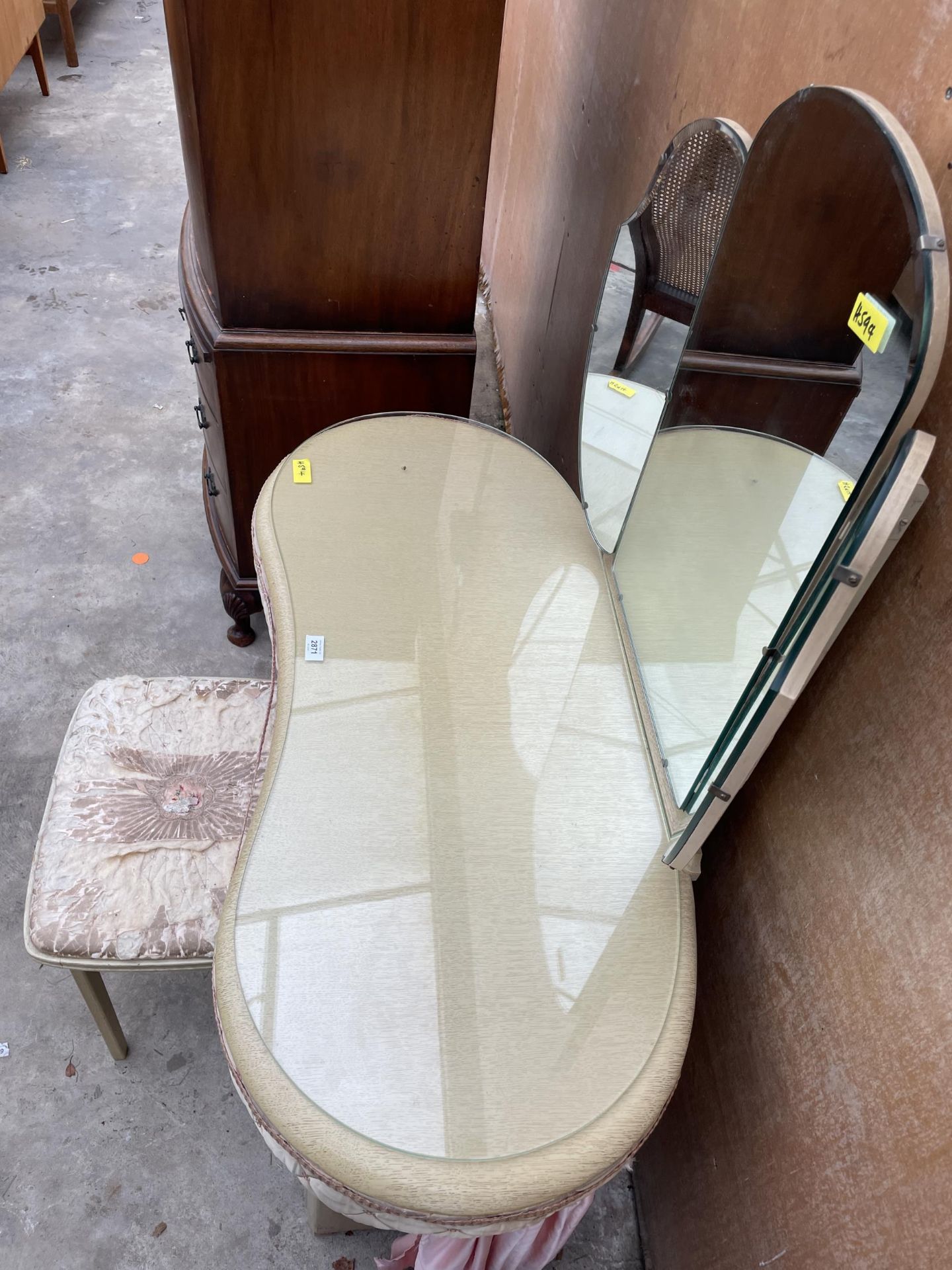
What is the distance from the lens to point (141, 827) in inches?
62.2

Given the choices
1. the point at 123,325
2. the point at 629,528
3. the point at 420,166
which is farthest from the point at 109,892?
the point at 123,325

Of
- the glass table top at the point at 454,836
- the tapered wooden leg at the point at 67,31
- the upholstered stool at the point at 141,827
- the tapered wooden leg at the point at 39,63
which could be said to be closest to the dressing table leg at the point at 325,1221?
the upholstered stool at the point at 141,827

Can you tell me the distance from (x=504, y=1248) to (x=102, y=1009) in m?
0.83

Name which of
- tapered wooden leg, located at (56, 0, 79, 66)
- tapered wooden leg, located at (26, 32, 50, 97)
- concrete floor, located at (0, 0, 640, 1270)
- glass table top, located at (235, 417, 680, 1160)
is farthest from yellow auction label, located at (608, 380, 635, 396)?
tapered wooden leg, located at (56, 0, 79, 66)

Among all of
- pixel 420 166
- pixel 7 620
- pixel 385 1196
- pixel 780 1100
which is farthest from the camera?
pixel 7 620

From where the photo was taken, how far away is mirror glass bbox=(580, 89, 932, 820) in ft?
2.81

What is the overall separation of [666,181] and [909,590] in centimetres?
88

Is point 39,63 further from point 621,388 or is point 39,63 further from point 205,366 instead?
point 621,388

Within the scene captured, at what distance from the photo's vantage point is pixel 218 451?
223 cm

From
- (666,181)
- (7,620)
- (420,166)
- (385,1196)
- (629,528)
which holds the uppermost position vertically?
(666,181)

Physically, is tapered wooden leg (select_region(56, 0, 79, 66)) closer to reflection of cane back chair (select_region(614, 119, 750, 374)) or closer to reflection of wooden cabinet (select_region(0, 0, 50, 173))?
reflection of wooden cabinet (select_region(0, 0, 50, 173))

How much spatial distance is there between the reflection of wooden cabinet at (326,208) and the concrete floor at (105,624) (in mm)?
693

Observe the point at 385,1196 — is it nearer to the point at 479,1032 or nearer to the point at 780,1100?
the point at 479,1032

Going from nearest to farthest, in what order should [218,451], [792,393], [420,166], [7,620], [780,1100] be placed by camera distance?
[792,393]
[780,1100]
[420,166]
[218,451]
[7,620]
